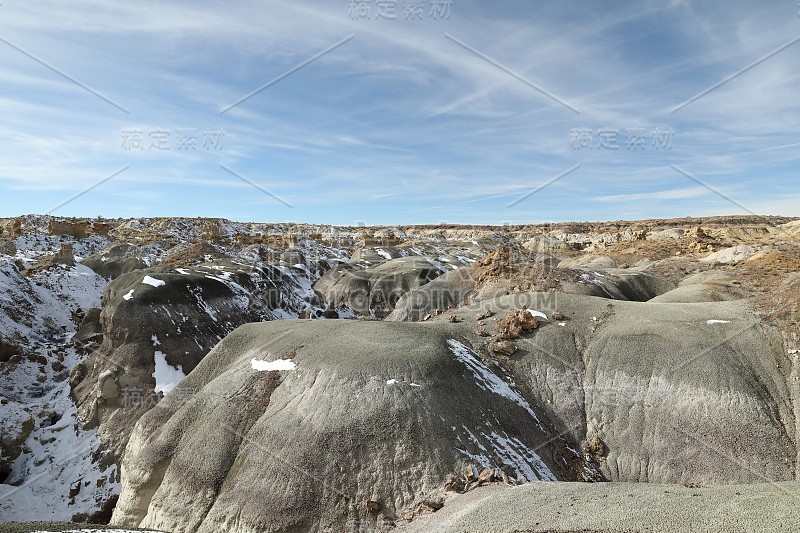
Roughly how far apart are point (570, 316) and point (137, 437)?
955 inches

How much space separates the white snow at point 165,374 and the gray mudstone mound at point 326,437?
8973mm

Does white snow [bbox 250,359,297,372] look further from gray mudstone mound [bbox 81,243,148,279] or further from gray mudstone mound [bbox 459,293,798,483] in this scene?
gray mudstone mound [bbox 81,243,148,279]

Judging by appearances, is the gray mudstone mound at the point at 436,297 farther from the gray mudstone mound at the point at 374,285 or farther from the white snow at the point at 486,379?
the white snow at the point at 486,379

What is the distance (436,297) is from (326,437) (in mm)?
28880

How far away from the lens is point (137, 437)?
2336cm

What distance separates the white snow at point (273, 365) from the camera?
75.6 ft

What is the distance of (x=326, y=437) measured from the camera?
18500mm

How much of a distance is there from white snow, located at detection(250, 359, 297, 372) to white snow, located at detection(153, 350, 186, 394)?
1236cm

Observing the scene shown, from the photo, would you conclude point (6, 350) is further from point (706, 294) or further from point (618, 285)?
point (706, 294)

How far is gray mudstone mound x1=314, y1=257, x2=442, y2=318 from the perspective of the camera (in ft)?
197

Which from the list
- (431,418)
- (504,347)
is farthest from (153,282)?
(431,418)

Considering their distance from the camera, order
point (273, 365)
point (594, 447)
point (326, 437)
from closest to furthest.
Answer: point (326, 437), point (594, 447), point (273, 365)

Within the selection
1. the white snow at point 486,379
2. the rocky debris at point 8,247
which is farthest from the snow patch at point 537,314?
the rocky debris at point 8,247

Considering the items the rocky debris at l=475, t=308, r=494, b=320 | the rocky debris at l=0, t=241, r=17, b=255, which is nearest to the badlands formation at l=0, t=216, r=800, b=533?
the rocky debris at l=475, t=308, r=494, b=320
